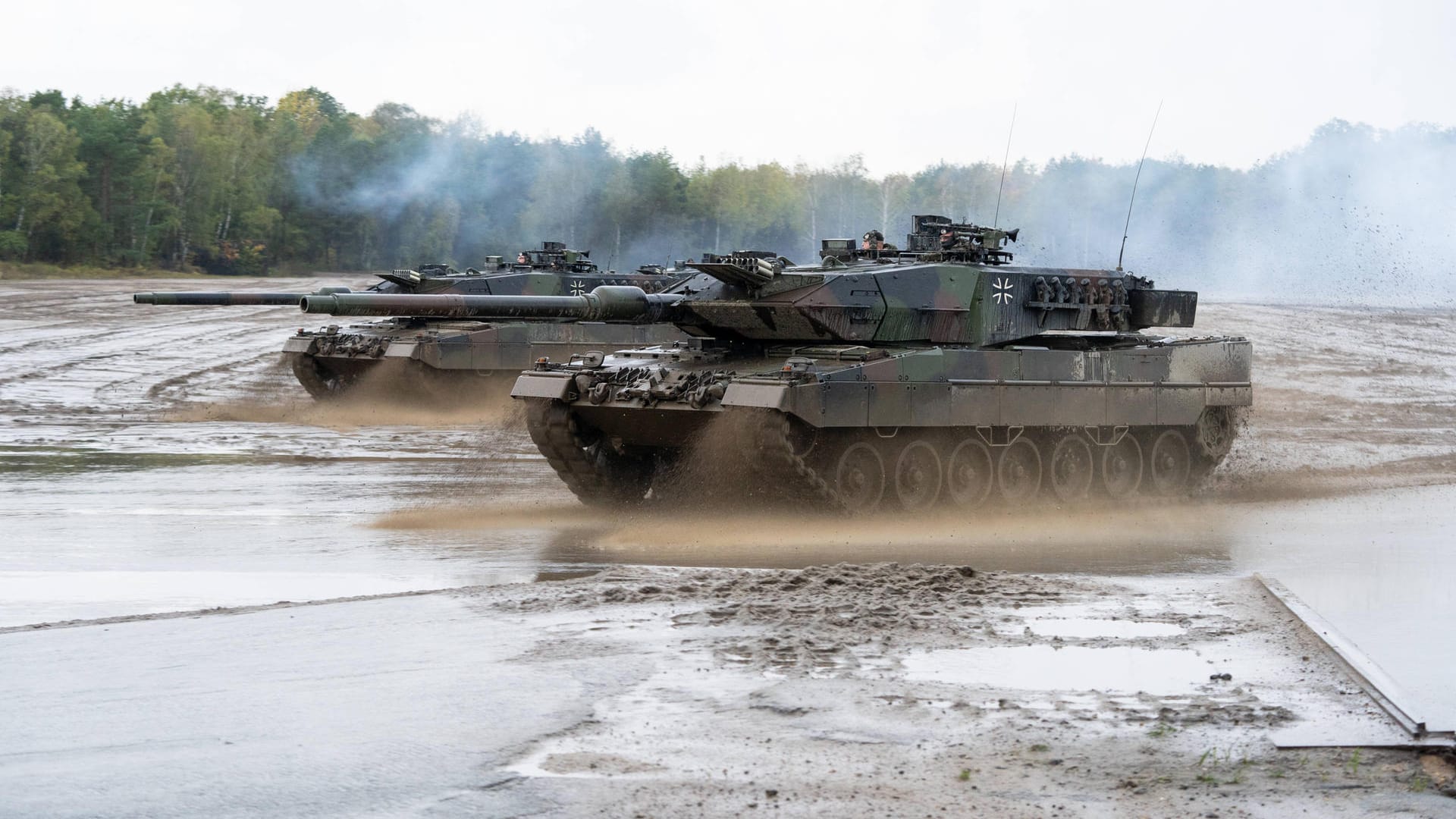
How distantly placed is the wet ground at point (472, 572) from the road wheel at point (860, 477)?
328 millimetres

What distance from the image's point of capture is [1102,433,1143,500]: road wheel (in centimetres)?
1752

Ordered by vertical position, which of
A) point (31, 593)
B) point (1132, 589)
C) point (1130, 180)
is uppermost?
point (1130, 180)

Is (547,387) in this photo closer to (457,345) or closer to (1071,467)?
(1071,467)

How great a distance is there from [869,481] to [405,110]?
41442 millimetres

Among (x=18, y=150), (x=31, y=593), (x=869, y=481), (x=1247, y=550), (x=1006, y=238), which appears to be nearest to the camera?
(x=31, y=593)

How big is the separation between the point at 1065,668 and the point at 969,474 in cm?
787

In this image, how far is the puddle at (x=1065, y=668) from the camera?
26.0ft

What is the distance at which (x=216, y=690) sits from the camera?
779 cm

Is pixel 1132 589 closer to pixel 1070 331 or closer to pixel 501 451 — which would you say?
pixel 1070 331

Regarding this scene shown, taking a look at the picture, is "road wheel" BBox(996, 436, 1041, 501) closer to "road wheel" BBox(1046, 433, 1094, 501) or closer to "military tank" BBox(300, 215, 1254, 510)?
"military tank" BBox(300, 215, 1254, 510)

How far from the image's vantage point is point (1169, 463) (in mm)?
18391

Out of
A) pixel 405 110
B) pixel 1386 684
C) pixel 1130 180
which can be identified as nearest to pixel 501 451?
pixel 1386 684

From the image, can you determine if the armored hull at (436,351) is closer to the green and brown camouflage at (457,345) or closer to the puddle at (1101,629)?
the green and brown camouflage at (457,345)

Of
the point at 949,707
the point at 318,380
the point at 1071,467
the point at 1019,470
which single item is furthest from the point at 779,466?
the point at 318,380
